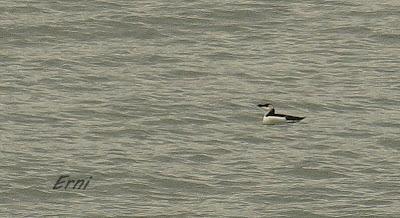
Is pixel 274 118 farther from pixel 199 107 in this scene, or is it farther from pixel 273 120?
pixel 199 107

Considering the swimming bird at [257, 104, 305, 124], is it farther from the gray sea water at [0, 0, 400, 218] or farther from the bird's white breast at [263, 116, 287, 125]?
the gray sea water at [0, 0, 400, 218]

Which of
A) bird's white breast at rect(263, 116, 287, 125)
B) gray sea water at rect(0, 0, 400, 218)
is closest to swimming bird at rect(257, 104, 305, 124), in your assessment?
bird's white breast at rect(263, 116, 287, 125)

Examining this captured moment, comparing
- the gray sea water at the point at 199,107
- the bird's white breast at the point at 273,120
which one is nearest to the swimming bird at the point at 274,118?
the bird's white breast at the point at 273,120

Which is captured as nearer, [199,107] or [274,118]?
[274,118]

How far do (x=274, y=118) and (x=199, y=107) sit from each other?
160cm

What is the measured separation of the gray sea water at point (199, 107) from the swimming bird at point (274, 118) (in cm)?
13

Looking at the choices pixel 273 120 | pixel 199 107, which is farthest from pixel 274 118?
pixel 199 107

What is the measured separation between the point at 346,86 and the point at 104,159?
6.34 meters

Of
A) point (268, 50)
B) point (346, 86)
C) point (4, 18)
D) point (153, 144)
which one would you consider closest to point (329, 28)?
point (268, 50)

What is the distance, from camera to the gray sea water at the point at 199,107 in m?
21.0

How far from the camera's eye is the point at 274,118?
81.3ft

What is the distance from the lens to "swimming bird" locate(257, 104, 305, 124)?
81.5 ft

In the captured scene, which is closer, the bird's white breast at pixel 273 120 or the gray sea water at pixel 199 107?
the gray sea water at pixel 199 107

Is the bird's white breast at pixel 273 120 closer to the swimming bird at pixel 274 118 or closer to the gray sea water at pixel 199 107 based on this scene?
the swimming bird at pixel 274 118
